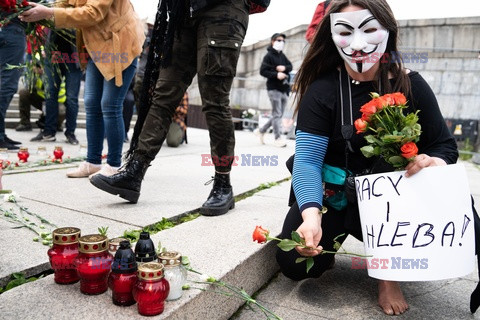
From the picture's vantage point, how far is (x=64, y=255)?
1.34 meters

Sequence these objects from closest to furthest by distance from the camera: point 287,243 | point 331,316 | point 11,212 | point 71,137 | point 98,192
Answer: point 287,243, point 331,316, point 11,212, point 98,192, point 71,137

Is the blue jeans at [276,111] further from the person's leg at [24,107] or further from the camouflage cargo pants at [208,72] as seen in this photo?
the camouflage cargo pants at [208,72]

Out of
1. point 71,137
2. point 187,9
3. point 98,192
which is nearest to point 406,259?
point 187,9

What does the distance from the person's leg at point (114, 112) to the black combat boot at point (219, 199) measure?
2.92 feet

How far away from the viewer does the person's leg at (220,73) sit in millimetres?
2246

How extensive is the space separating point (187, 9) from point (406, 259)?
5.40 ft

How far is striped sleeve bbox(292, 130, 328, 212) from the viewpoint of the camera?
1.72 metres

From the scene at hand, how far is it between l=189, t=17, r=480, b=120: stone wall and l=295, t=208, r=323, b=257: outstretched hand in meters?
7.94

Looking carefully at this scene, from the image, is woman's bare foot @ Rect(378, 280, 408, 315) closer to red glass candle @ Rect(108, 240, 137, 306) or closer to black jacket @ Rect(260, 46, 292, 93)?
red glass candle @ Rect(108, 240, 137, 306)

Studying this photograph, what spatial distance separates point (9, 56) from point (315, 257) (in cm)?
363

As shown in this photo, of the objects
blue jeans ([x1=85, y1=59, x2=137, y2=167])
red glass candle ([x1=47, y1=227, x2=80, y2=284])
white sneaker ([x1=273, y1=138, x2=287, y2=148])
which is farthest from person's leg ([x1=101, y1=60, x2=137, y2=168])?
white sneaker ([x1=273, y1=138, x2=287, y2=148])

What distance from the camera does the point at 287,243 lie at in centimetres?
148

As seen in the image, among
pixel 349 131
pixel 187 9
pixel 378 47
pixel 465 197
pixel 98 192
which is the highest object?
pixel 187 9

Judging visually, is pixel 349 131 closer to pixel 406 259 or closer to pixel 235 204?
pixel 406 259
